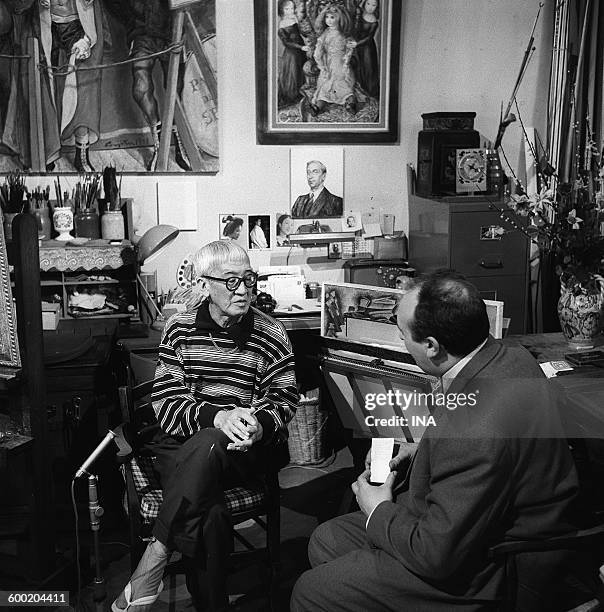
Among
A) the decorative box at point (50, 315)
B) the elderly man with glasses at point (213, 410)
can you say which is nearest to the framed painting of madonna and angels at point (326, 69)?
the decorative box at point (50, 315)

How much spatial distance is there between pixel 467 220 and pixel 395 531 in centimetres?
264

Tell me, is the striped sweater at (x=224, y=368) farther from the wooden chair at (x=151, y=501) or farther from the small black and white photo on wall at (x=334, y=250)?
the small black and white photo on wall at (x=334, y=250)

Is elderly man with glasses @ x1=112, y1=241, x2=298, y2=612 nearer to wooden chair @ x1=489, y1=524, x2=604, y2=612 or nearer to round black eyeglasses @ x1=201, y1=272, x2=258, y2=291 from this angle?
round black eyeglasses @ x1=201, y1=272, x2=258, y2=291

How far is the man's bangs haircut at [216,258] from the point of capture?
123 inches

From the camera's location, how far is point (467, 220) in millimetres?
4574

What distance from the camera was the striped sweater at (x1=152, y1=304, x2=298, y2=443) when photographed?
10.0 ft

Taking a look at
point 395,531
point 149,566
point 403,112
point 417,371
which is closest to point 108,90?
point 403,112

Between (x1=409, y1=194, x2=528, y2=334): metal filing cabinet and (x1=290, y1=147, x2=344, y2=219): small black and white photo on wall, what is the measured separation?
512 mm

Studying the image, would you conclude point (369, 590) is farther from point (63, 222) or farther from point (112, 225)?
point (63, 222)

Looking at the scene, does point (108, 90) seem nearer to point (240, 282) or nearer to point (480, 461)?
point (240, 282)

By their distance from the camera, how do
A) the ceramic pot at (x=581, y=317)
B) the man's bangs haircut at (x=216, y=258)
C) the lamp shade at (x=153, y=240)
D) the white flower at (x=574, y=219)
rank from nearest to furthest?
the man's bangs haircut at (x=216, y=258) < the white flower at (x=574, y=219) < the ceramic pot at (x=581, y=317) < the lamp shade at (x=153, y=240)

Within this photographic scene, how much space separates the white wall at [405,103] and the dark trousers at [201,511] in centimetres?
206

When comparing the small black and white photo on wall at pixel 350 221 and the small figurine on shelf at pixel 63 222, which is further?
the small black and white photo on wall at pixel 350 221

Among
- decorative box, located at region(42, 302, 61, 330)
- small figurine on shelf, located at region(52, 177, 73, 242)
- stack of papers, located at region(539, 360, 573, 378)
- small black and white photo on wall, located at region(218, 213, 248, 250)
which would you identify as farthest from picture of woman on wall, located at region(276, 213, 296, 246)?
stack of papers, located at region(539, 360, 573, 378)
